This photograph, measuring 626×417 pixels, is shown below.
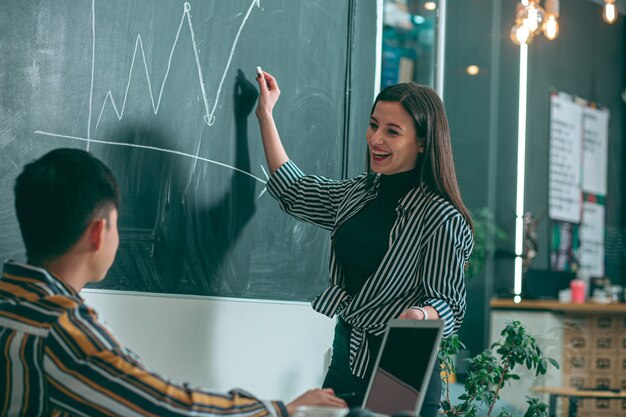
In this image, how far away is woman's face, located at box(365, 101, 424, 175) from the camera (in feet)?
7.25

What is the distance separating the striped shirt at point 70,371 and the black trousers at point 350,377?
3.05 ft

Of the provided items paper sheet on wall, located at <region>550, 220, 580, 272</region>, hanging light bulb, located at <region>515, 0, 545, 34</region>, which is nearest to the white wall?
hanging light bulb, located at <region>515, 0, 545, 34</region>

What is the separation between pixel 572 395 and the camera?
4.76m

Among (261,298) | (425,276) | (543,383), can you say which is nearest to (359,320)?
(425,276)

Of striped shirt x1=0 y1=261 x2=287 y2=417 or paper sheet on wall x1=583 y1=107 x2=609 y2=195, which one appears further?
paper sheet on wall x1=583 y1=107 x2=609 y2=195

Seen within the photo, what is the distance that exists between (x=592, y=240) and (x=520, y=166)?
3.98 feet

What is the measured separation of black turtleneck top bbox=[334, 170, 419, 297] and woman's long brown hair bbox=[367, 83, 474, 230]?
6cm

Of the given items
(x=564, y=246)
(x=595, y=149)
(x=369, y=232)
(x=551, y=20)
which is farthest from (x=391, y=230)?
(x=595, y=149)

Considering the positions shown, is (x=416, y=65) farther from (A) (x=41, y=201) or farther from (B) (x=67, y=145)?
(A) (x=41, y=201)

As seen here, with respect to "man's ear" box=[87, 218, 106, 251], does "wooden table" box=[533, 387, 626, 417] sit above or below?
below

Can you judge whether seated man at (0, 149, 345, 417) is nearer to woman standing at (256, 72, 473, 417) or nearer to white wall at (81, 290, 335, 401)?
white wall at (81, 290, 335, 401)

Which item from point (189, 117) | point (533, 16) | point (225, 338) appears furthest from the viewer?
point (533, 16)

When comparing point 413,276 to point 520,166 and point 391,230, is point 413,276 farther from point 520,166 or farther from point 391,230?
point 520,166

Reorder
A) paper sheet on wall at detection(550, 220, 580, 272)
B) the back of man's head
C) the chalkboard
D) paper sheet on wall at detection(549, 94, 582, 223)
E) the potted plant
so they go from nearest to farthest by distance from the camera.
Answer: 1. the back of man's head
2. the chalkboard
3. the potted plant
4. paper sheet on wall at detection(550, 220, 580, 272)
5. paper sheet on wall at detection(549, 94, 582, 223)
